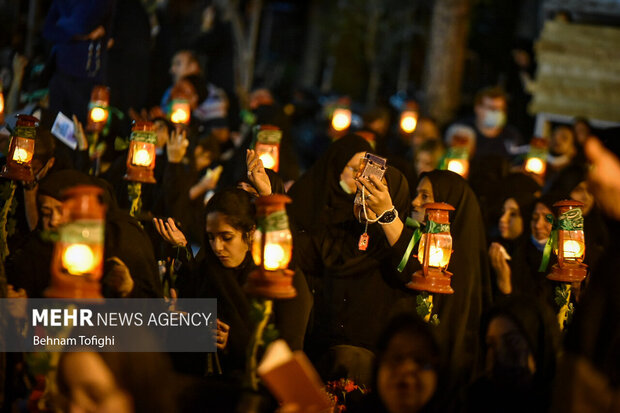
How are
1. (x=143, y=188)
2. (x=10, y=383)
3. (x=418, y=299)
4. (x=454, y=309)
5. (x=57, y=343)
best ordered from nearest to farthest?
(x=57, y=343) → (x=10, y=383) → (x=418, y=299) → (x=454, y=309) → (x=143, y=188)

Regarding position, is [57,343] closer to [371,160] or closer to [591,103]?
[371,160]

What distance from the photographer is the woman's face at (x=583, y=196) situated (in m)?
6.11

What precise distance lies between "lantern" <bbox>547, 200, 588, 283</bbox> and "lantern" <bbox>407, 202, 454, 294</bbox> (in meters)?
0.65

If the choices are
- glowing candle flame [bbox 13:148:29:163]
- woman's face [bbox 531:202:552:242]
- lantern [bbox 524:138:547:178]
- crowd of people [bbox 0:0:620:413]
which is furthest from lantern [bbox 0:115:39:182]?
lantern [bbox 524:138:547:178]

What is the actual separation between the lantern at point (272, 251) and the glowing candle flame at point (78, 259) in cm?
67

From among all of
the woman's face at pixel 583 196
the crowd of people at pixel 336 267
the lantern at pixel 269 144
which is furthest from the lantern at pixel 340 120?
the woman's face at pixel 583 196

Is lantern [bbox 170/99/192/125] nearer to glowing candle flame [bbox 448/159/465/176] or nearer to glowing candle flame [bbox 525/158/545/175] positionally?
glowing candle flame [bbox 448/159/465/176]

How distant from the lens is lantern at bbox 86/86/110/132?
21.4 feet

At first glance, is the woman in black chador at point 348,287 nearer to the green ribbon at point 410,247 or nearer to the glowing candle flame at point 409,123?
the green ribbon at point 410,247

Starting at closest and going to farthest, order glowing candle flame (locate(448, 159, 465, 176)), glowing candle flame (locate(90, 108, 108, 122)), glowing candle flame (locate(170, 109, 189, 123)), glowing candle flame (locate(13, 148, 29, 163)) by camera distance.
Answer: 1. glowing candle flame (locate(13, 148, 29, 163))
2. glowing candle flame (locate(90, 108, 108, 122))
3. glowing candle flame (locate(448, 159, 465, 176))
4. glowing candle flame (locate(170, 109, 189, 123))

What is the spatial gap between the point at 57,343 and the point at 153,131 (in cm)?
220

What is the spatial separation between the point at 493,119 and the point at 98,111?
16.4ft

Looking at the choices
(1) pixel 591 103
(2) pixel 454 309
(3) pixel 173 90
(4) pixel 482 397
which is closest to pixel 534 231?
(2) pixel 454 309

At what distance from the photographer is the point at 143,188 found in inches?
261
